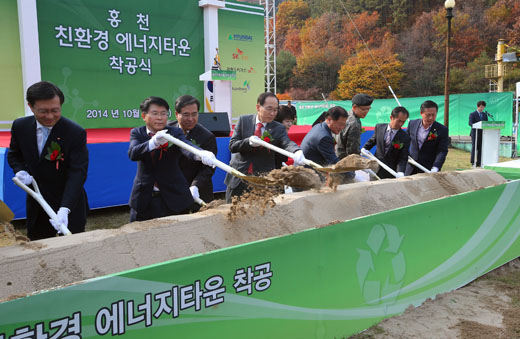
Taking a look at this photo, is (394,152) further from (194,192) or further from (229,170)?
(229,170)

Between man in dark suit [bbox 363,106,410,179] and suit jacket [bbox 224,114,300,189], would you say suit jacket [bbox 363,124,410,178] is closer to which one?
man in dark suit [bbox 363,106,410,179]

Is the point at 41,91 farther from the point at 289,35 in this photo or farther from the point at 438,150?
the point at 289,35

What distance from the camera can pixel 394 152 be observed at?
13.4 feet

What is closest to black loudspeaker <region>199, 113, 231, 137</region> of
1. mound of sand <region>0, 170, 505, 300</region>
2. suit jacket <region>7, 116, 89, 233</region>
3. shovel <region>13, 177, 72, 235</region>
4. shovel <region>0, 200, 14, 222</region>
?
mound of sand <region>0, 170, 505, 300</region>

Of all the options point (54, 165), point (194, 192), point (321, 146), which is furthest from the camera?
point (321, 146)

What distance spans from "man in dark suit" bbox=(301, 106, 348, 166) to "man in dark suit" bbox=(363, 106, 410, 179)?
0.95 meters

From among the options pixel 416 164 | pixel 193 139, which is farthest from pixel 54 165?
pixel 416 164

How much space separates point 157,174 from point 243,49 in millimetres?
8801

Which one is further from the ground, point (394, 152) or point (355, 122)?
point (355, 122)

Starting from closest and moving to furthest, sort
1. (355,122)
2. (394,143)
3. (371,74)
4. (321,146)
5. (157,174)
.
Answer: (157,174) < (321,146) < (355,122) < (394,143) < (371,74)

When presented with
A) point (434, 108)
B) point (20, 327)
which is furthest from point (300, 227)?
point (434, 108)

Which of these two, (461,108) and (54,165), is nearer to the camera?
(54,165)

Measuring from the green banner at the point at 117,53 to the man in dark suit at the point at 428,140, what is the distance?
5.85 metres

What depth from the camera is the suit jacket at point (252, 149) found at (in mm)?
3094
